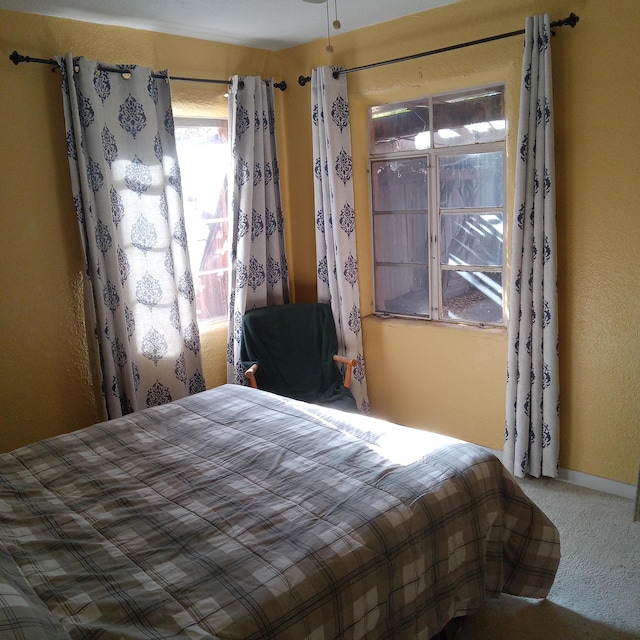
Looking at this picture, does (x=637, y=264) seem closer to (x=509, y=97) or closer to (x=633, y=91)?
(x=633, y=91)

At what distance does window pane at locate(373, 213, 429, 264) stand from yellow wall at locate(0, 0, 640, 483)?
48 centimetres

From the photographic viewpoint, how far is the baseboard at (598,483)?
9.78 feet

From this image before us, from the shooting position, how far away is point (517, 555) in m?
2.18

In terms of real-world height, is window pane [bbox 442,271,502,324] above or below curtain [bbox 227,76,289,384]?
below

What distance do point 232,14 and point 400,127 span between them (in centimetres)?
116

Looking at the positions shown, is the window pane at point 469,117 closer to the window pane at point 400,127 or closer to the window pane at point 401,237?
the window pane at point 400,127

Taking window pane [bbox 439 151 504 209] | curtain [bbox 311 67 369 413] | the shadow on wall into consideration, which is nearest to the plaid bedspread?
the shadow on wall

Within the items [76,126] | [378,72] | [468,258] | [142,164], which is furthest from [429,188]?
[76,126]

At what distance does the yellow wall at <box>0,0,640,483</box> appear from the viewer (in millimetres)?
2795

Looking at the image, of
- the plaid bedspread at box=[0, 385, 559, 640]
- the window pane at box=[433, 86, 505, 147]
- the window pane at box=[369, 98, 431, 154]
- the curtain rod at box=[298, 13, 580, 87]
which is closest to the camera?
the plaid bedspread at box=[0, 385, 559, 640]

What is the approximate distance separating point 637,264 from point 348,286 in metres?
1.64

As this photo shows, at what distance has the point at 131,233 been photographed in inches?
130

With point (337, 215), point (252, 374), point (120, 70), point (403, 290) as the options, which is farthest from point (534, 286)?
point (120, 70)

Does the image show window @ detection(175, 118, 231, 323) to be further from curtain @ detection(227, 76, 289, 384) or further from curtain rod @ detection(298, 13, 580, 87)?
curtain rod @ detection(298, 13, 580, 87)
